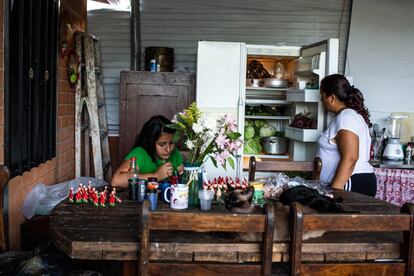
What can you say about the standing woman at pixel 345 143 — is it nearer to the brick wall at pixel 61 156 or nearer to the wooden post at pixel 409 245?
the wooden post at pixel 409 245

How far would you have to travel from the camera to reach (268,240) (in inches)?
70.8

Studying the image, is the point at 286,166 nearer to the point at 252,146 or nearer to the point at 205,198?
the point at 205,198

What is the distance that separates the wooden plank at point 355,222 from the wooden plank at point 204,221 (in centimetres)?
19

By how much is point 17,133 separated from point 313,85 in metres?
2.77

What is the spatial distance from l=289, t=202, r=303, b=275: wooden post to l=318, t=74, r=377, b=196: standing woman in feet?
5.71

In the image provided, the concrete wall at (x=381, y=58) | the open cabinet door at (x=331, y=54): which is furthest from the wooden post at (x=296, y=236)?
the concrete wall at (x=381, y=58)

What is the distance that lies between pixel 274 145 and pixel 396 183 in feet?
4.37

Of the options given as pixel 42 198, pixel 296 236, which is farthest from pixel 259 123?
pixel 296 236

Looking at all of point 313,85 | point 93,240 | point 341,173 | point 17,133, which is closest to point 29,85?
point 17,133

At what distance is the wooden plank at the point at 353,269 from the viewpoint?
1854mm

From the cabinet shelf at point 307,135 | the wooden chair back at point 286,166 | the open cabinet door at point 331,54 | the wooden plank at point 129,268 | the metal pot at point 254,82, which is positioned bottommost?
the wooden plank at point 129,268

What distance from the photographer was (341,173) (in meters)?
3.45

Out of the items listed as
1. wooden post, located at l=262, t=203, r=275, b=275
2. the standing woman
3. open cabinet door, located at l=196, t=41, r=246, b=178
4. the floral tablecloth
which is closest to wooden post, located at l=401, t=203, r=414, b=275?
wooden post, located at l=262, t=203, r=275, b=275

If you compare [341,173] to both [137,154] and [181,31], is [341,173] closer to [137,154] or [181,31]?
[137,154]
